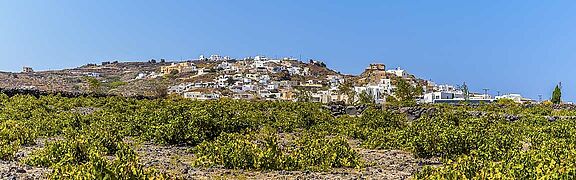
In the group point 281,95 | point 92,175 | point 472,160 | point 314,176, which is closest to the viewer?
point 92,175

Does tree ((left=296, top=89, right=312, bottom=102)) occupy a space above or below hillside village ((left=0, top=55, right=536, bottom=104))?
below

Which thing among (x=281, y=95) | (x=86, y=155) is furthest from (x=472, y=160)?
(x=281, y=95)

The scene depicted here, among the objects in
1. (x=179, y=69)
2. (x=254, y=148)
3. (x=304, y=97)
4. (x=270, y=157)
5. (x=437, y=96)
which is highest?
(x=179, y=69)

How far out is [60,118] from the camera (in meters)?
19.6

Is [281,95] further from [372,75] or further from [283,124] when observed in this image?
[283,124]

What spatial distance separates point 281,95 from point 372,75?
39745mm

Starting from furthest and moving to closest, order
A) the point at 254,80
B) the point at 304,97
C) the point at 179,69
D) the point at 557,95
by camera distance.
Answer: the point at 179,69 → the point at 254,80 → the point at 304,97 → the point at 557,95

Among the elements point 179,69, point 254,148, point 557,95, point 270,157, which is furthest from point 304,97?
point 179,69

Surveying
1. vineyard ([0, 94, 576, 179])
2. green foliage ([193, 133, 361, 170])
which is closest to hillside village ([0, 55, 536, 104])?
vineyard ([0, 94, 576, 179])

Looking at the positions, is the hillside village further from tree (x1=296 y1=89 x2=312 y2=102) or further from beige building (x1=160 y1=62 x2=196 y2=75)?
tree (x1=296 y1=89 x2=312 y2=102)

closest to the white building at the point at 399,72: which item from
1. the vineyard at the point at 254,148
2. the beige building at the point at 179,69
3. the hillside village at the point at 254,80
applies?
the hillside village at the point at 254,80

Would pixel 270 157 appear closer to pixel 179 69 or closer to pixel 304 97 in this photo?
pixel 304 97

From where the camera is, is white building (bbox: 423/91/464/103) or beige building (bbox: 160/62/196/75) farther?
beige building (bbox: 160/62/196/75)

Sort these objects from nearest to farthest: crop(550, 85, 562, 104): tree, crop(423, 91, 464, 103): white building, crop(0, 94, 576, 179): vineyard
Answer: crop(0, 94, 576, 179): vineyard, crop(550, 85, 562, 104): tree, crop(423, 91, 464, 103): white building
